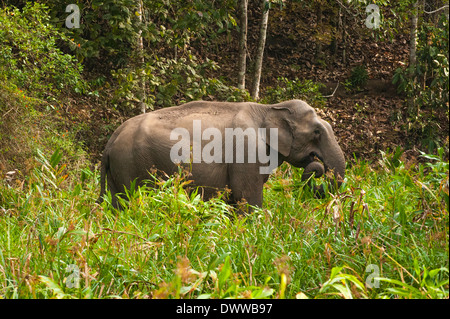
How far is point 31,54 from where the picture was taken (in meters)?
8.79

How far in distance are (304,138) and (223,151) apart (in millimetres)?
880

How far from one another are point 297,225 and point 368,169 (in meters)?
3.29

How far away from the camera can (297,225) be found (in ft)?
15.6

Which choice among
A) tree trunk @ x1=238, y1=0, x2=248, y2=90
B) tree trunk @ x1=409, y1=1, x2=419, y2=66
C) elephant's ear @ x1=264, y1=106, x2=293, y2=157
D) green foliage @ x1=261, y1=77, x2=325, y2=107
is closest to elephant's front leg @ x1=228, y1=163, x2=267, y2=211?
elephant's ear @ x1=264, y1=106, x2=293, y2=157

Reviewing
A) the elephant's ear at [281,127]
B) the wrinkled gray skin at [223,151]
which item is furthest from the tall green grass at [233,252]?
the elephant's ear at [281,127]

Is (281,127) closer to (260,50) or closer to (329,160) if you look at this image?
(329,160)

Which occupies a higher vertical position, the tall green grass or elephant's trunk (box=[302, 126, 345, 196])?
elephant's trunk (box=[302, 126, 345, 196])

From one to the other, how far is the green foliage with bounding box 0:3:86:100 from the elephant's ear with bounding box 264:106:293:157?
397cm

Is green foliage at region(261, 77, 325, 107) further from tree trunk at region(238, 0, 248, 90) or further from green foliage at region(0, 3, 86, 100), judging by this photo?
green foliage at region(0, 3, 86, 100)

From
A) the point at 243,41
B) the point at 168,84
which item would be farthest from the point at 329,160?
the point at 243,41

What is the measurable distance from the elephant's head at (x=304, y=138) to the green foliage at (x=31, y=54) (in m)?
4.07

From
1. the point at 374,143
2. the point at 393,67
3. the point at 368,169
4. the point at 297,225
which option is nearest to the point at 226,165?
the point at 297,225

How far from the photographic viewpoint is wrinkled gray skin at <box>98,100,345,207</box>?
19.8 ft
